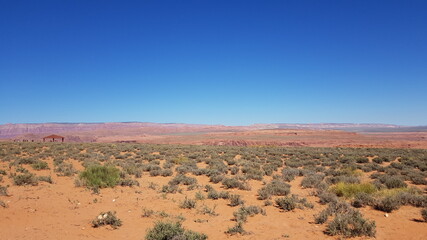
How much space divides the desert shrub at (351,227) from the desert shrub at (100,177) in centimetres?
862

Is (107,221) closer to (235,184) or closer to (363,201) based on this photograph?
(235,184)

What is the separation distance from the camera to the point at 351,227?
6254mm

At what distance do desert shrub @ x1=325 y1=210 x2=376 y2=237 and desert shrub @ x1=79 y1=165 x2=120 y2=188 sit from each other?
8.62 metres

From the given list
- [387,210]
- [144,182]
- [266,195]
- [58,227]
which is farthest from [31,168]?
[387,210]

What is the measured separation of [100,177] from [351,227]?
32.0 ft

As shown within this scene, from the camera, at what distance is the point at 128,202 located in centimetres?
890

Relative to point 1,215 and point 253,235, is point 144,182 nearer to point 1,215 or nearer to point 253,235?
point 1,215

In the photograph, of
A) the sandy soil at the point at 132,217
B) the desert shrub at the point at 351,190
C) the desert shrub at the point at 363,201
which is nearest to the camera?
the sandy soil at the point at 132,217

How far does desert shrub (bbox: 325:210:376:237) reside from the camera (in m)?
5.93

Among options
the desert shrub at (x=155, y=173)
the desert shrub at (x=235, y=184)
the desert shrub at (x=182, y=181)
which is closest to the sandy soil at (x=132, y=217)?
the desert shrub at (x=235, y=184)

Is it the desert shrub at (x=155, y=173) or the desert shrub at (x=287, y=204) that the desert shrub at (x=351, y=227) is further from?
the desert shrub at (x=155, y=173)

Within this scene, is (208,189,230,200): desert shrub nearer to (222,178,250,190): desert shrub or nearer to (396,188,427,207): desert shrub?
(222,178,250,190): desert shrub

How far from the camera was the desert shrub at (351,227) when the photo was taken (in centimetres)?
593

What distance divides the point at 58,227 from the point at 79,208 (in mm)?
1580
